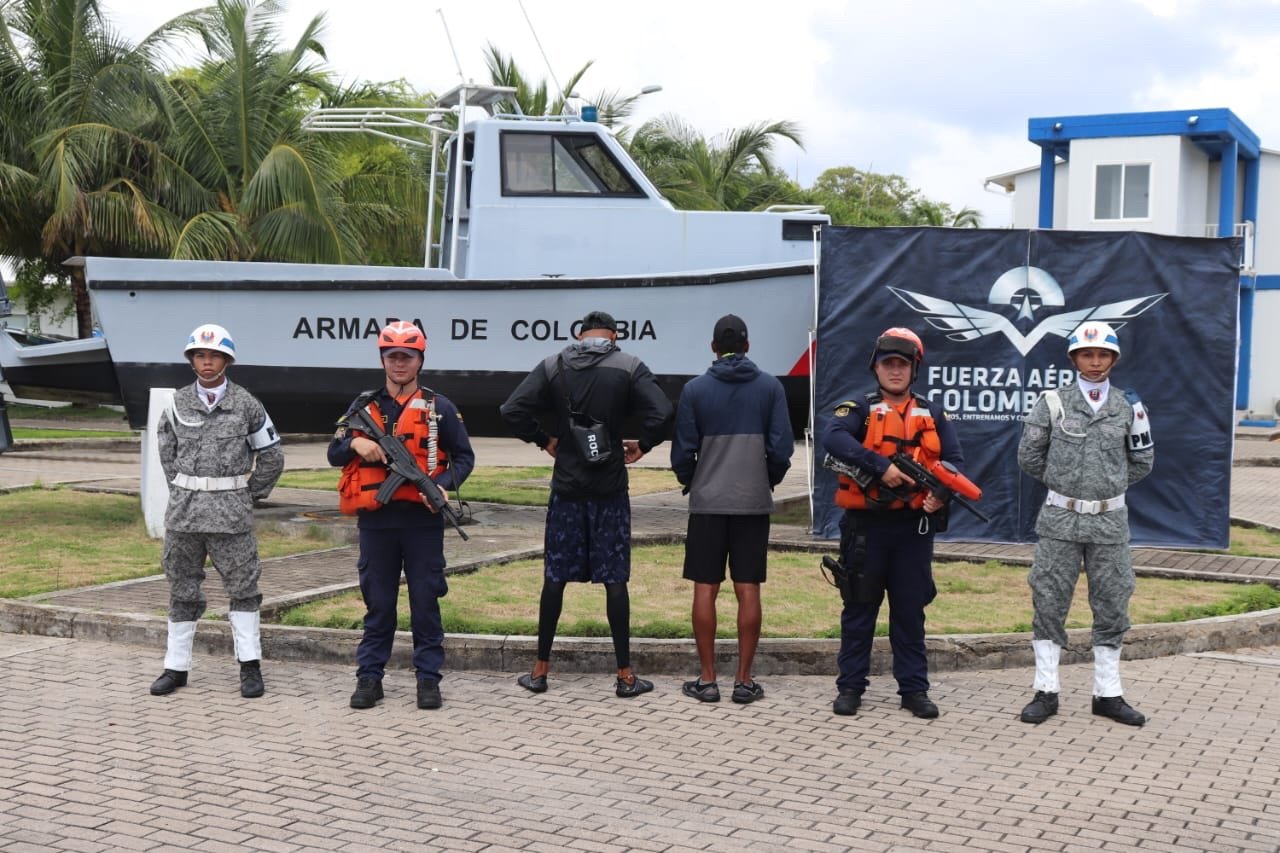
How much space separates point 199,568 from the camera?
6723mm

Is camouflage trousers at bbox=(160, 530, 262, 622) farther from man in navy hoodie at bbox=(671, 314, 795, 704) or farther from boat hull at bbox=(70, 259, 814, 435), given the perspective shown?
boat hull at bbox=(70, 259, 814, 435)

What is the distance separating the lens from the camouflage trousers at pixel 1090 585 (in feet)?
20.9

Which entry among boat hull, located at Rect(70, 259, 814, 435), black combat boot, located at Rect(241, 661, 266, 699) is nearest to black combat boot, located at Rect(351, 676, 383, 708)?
black combat boot, located at Rect(241, 661, 266, 699)

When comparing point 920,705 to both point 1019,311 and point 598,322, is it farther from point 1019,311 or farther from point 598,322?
point 1019,311

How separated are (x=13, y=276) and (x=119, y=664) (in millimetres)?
29010

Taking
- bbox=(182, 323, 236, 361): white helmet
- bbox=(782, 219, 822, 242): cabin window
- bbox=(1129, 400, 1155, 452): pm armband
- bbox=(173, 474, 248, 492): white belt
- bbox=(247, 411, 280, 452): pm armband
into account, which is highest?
bbox=(782, 219, 822, 242): cabin window

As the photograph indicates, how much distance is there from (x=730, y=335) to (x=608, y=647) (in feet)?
5.59

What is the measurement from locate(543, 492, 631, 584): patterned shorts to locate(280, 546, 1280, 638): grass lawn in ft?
2.83

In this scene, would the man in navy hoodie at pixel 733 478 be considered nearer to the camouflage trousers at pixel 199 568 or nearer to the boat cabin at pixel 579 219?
the camouflage trousers at pixel 199 568

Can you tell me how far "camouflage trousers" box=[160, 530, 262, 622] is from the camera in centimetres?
667

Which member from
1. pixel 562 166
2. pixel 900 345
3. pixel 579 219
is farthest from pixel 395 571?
pixel 562 166

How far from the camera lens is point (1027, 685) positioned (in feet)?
23.0

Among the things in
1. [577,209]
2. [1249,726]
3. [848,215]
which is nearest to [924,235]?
[577,209]

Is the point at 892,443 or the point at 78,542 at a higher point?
the point at 892,443
